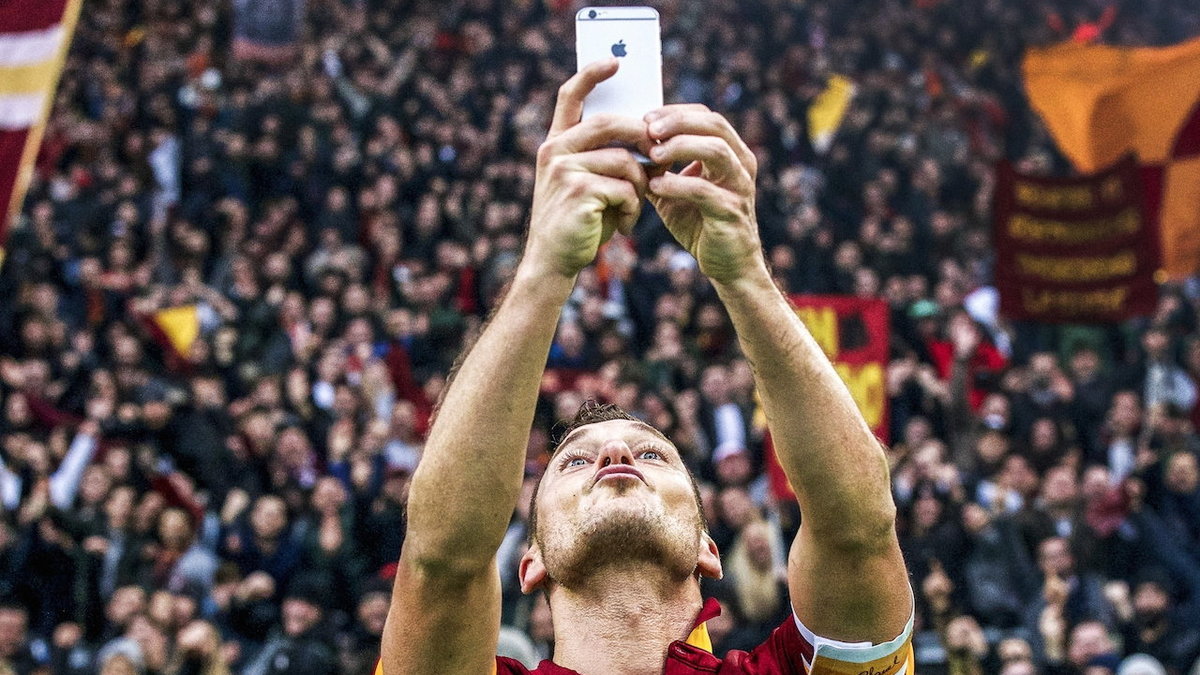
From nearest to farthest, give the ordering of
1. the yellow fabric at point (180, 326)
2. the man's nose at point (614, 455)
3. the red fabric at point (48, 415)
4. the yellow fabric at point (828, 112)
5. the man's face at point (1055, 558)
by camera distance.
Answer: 1. the man's nose at point (614, 455)
2. the man's face at point (1055, 558)
3. the red fabric at point (48, 415)
4. the yellow fabric at point (180, 326)
5. the yellow fabric at point (828, 112)

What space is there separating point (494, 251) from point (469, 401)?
790 cm

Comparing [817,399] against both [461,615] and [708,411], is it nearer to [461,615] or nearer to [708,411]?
[461,615]

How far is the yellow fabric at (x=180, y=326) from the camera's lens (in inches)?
346

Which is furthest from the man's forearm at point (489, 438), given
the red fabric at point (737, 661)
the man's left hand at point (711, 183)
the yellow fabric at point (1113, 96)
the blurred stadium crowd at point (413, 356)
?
the yellow fabric at point (1113, 96)

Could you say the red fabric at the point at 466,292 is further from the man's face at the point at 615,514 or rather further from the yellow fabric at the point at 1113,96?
the man's face at the point at 615,514

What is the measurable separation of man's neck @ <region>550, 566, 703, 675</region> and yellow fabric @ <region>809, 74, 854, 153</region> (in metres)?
10.5

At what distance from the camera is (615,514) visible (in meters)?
2.68

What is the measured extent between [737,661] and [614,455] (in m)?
0.46

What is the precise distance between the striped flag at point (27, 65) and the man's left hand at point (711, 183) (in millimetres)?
3990

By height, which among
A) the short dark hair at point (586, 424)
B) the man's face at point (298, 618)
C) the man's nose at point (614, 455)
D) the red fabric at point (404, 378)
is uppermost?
the man's nose at point (614, 455)

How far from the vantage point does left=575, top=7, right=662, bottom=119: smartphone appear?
87.0 inches

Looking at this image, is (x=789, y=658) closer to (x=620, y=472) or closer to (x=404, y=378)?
(x=620, y=472)

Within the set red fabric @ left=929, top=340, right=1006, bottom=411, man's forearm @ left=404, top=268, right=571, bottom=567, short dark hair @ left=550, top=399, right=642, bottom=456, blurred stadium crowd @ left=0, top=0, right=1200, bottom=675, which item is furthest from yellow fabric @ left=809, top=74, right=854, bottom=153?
man's forearm @ left=404, top=268, right=571, bottom=567

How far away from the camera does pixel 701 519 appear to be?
290cm
